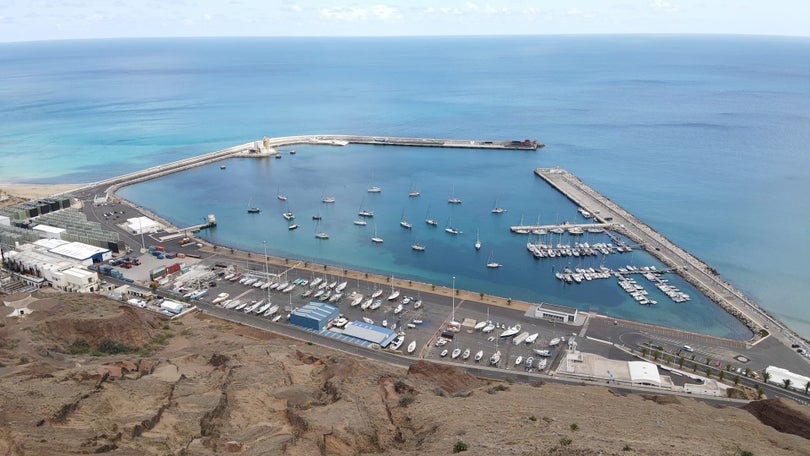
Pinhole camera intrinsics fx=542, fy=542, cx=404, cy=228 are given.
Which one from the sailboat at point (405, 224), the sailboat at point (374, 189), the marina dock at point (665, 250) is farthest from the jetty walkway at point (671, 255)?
the sailboat at point (374, 189)

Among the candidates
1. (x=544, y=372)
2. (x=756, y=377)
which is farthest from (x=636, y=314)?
(x=544, y=372)

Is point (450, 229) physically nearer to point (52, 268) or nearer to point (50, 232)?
point (52, 268)

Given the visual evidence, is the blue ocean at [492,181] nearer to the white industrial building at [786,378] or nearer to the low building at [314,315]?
the white industrial building at [786,378]

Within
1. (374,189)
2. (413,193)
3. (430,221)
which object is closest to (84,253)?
(430,221)

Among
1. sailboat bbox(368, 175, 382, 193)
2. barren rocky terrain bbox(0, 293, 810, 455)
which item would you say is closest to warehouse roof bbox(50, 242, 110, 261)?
barren rocky terrain bbox(0, 293, 810, 455)

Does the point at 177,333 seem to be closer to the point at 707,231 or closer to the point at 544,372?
the point at 544,372
